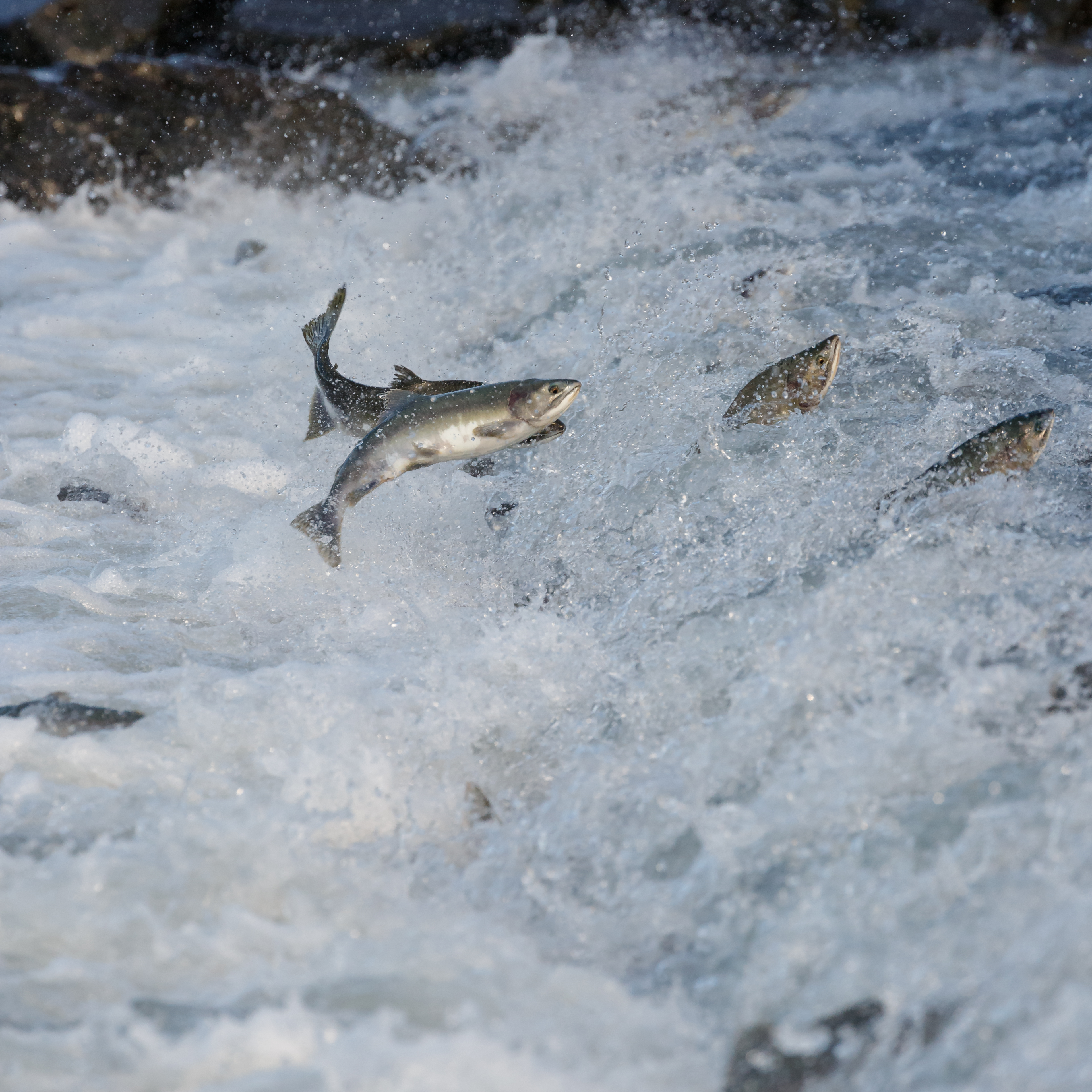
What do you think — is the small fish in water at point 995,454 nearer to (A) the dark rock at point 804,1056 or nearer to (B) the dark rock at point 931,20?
(A) the dark rock at point 804,1056

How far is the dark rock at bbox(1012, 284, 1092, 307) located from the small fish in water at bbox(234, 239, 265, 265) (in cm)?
480

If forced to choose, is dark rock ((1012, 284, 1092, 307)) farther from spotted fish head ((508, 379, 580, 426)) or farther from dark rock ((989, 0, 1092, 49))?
dark rock ((989, 0, 1092, 49))

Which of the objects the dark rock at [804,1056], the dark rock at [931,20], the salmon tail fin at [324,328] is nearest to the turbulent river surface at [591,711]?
the dark rock at [804,1056]

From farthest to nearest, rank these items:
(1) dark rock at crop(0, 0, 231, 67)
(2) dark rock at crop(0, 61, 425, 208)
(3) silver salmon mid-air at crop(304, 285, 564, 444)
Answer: (1) dark rock at crop(0, 0, 231, 67), (2) dark rock at crop(0, 61, 425, 208), (3) silver salmon mid-air at crop(304, 285, 564, 444)

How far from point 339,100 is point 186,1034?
8051mm

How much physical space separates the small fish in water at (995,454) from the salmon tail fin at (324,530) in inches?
67.7

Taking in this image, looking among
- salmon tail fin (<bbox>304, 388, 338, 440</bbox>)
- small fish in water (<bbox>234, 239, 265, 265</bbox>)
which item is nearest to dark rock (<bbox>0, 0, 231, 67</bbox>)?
small fish in water (<bbox>234, 239, 265, 265</bbox>)

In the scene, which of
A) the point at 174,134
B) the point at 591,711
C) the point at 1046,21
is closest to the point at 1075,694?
the point at 591,711

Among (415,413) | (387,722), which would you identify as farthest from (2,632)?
(415,413)

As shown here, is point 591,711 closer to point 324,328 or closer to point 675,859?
point 675,859

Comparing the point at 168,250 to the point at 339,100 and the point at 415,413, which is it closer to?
the point at 339,100

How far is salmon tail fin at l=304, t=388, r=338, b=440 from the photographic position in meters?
3.15

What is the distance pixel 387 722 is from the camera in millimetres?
2764

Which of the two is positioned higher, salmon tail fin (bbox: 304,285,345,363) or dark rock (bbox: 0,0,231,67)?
dark rock (bbox: 0,0,231,67)
